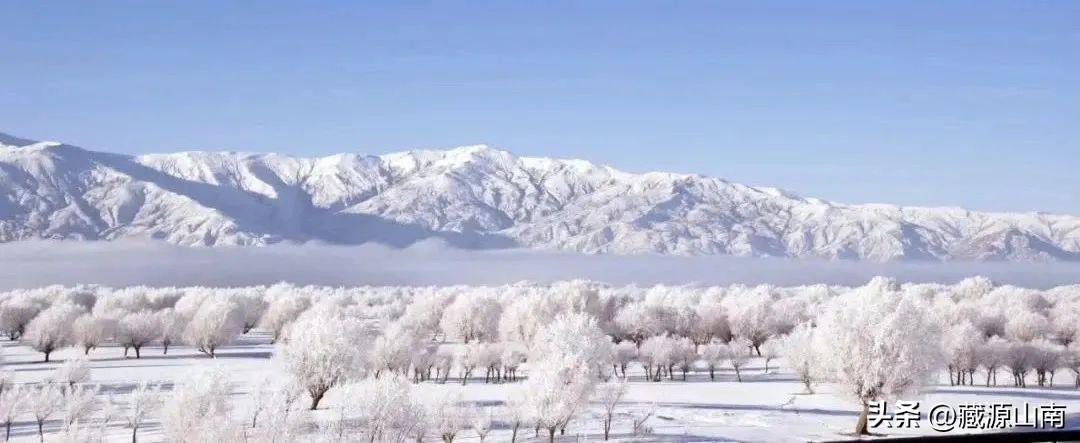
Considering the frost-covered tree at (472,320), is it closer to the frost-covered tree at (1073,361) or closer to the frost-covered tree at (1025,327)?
the frost-covered tree at (1025,327)

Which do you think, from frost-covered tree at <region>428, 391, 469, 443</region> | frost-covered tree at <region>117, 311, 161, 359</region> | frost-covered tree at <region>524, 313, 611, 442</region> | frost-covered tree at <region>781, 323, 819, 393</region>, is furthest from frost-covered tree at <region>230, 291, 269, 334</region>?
frost-covered tree at <region>428, 391, 469, 443</region>

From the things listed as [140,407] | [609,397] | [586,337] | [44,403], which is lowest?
[44,403]

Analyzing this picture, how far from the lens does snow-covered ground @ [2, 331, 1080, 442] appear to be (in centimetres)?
5325

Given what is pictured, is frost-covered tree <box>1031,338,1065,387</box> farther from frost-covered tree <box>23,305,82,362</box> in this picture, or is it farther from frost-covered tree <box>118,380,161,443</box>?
frost-covered tree <box>23,305,82,362</box>

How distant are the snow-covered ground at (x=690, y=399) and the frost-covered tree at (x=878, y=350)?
6.38 ft

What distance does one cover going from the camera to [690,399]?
6844 cm

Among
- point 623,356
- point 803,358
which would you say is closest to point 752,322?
point 623,356

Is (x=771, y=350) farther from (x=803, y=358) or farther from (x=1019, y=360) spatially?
(x=803, y=358)

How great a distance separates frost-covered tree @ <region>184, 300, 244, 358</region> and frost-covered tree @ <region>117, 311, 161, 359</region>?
3641 mm

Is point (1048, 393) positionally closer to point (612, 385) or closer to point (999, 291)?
point (612, 385)

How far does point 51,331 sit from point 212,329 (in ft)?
51.4

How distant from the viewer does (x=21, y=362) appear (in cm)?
9244

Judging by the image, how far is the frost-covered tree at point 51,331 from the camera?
98.1 m

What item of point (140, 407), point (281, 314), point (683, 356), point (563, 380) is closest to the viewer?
point (140, 407)
